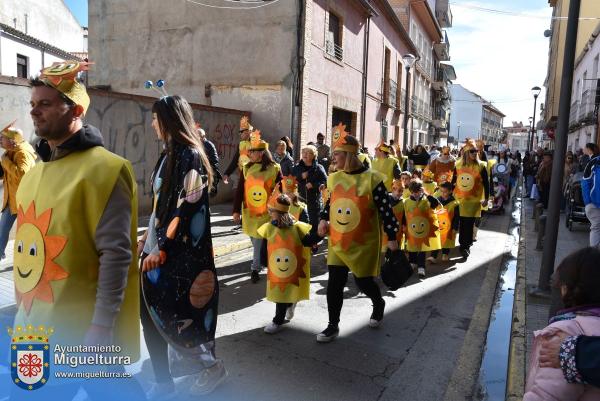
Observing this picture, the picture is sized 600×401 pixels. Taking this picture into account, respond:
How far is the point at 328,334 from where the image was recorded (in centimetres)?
454

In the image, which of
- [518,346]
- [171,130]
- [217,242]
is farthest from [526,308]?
[217,242]

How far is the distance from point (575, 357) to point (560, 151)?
15.8 feet

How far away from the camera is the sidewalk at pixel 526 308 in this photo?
154 inches

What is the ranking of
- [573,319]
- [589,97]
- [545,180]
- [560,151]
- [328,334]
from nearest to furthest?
[573,319] → [328,334] → [560,151] → [545,180] → [589,97]

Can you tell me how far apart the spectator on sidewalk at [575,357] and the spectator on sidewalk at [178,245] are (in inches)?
77.7

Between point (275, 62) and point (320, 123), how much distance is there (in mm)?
2564

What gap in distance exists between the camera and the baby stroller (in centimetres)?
997

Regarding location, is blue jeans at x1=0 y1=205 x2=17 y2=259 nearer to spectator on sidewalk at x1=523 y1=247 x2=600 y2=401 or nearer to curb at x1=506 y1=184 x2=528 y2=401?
curb at x1=506 y1=184 x2=528 y2=401

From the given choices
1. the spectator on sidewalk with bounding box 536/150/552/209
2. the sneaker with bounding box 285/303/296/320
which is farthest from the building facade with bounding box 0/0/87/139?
the sneaker with bounding box 285/303/296/320

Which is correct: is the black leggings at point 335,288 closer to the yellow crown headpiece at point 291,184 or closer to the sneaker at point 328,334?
the sneaker at point 328,334

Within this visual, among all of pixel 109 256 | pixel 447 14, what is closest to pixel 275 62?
pixel 109 256

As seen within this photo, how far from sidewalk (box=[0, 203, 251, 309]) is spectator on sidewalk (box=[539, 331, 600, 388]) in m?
4.90

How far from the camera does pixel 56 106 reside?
7.13 ft

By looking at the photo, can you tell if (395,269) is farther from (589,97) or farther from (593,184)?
(589,97)
